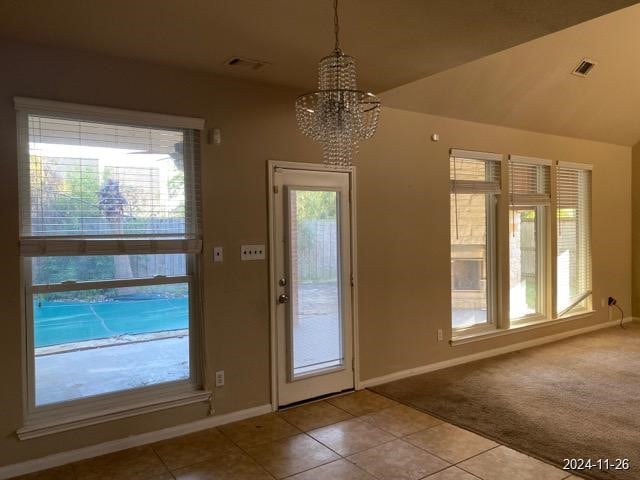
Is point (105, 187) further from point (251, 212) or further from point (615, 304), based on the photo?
point (615, 304)

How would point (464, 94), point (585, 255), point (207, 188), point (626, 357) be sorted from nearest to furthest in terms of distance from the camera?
point (207, 188), point (464, 94), point (626, 357), point (585, 255)

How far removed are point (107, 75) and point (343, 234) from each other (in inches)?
86.5

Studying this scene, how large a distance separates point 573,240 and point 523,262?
1.15m

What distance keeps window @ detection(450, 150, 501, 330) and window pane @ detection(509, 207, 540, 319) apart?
0.36m

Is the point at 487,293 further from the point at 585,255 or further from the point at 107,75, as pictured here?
the point at 107,75

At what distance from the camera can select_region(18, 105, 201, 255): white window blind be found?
9.61ft

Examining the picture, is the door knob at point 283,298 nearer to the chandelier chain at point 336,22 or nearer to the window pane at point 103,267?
the window pane at point 103,267

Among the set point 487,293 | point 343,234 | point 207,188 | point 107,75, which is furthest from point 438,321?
point 107,75

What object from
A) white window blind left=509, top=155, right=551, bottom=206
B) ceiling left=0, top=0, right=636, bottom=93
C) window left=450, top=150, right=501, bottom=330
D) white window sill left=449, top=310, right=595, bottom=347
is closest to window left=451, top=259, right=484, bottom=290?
window left=450, top=150, right=501, bottom=330

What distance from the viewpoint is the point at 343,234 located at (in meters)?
4.20

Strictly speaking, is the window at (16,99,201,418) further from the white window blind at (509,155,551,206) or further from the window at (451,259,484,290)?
the white window blind at (509,155,551,206)

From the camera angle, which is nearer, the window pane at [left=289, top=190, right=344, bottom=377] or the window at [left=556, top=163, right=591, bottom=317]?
the window pane at [left=289, top=190, right=344, bottom=377]

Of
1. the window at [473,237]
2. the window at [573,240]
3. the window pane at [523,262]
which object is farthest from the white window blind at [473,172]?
the window at [573,240]

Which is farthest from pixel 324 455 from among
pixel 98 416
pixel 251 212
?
pixel 251 212
